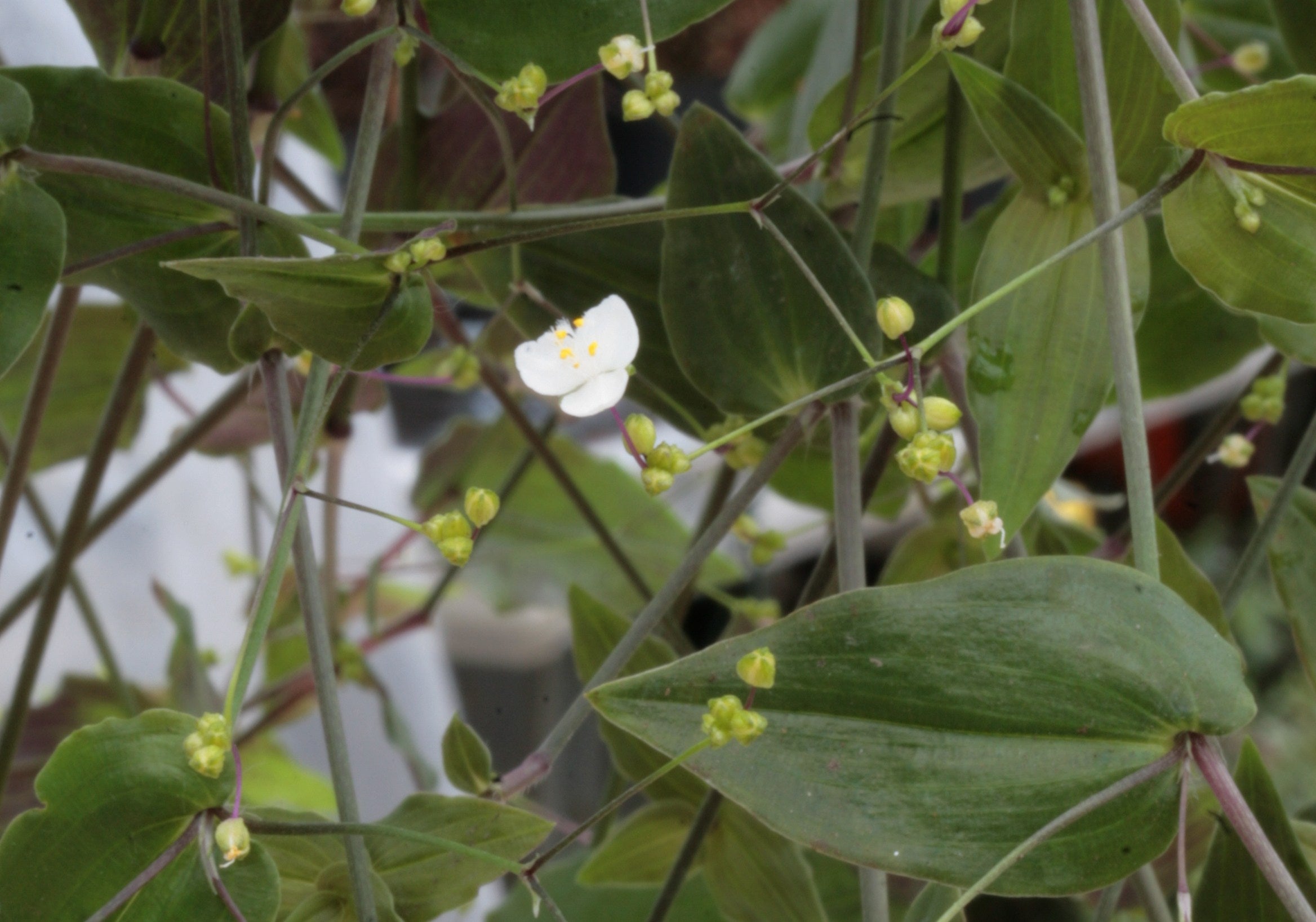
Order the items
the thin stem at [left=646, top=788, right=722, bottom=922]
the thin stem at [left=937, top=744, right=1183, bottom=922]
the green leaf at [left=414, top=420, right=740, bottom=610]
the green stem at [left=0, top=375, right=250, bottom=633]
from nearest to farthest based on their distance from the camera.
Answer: the thin stem at [left=937, top=744, right=1183, bottom=922]
the thin stem at [left=646, top=788, right=722, bottom=922]
the green stem at [left=0, top=375, right=250, bottom=633]
the green leaf at [left=414, top=420, right=740, bottom=610]

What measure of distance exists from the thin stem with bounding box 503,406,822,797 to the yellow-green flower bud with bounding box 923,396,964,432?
51 millimetres

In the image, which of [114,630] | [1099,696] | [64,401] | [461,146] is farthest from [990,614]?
[114,630]

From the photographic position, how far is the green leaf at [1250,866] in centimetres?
27

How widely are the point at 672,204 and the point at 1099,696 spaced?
0.15m

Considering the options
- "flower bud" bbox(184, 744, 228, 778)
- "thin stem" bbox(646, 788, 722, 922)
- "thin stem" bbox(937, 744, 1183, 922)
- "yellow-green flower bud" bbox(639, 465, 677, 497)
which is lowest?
"thin stem" bbox(646, 788, 722, 922)

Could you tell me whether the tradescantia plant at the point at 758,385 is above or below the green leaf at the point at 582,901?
above

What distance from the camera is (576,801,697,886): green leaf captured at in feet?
1.25

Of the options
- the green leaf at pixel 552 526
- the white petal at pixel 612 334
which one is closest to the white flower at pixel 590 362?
the white petal at pixel 612 334

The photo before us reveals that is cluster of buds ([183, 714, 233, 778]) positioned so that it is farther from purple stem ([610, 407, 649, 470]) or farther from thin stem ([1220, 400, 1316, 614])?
thin stem ([1220, 400, 1316, 614])

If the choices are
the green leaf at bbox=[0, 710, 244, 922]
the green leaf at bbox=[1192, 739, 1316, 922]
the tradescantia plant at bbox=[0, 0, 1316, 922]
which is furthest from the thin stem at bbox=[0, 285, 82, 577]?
the green leaf at bbox=[1192, 739, 1316, 922]

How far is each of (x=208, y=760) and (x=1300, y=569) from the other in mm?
301

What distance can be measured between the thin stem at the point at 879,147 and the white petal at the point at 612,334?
8 cm

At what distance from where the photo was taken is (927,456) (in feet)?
0.68

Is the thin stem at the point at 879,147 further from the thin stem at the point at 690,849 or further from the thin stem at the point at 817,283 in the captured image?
the thin stem at the point at 690,849
